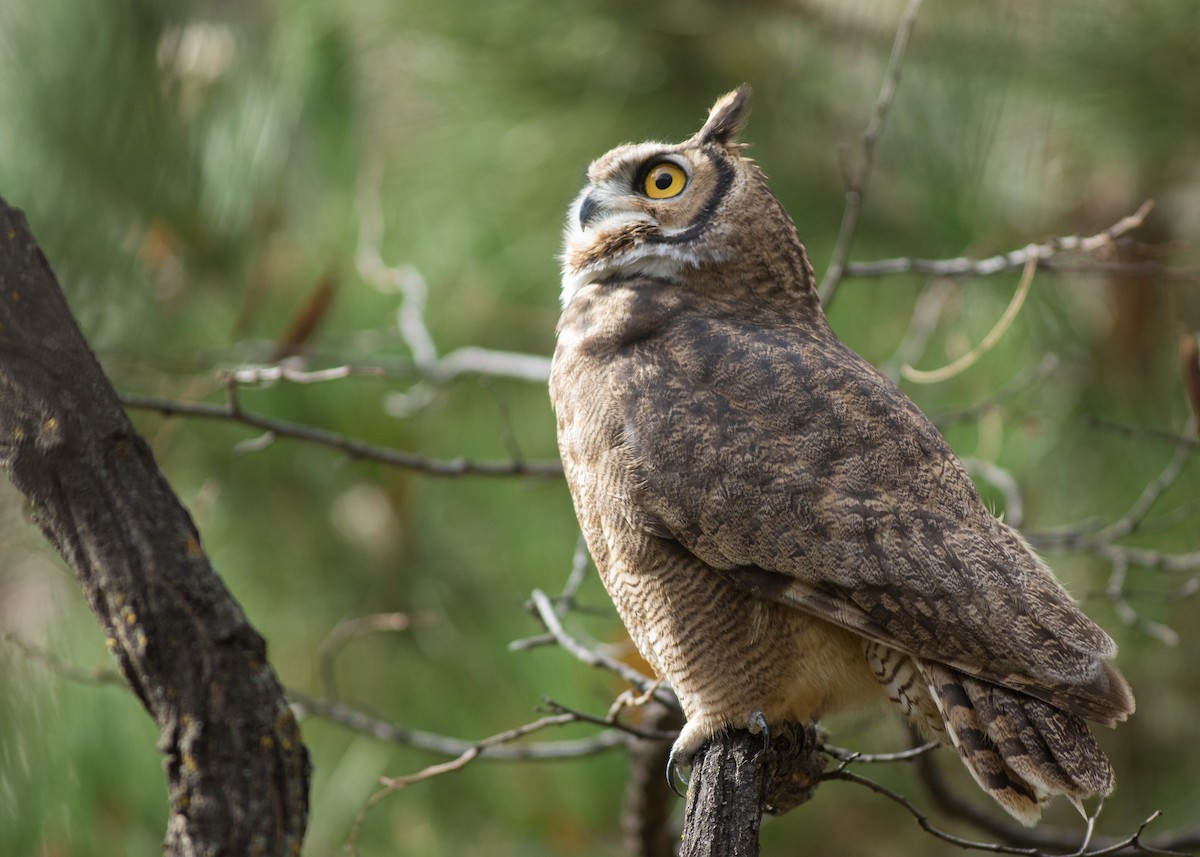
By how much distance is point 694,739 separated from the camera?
2.05 metres

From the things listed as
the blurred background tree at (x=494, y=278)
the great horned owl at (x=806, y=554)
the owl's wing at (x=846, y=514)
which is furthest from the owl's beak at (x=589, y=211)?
the blurred background tree at (x=494, y=278)

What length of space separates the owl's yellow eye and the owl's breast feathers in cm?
31

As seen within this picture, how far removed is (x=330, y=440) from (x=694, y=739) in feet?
2.76

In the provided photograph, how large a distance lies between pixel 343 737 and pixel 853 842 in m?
1.51

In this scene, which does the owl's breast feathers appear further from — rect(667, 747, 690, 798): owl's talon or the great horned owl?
rect(667, 747, 690, 798): owl's talon

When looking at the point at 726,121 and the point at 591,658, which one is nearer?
the point at 591,658

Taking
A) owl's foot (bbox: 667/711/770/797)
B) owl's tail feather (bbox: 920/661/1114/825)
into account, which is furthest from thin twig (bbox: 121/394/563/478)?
owl's tail feather (bbox: 920/661/1114/825)

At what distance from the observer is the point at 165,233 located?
328 centimetres

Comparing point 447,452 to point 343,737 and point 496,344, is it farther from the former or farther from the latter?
point 343,737

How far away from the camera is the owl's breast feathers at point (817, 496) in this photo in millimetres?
1857

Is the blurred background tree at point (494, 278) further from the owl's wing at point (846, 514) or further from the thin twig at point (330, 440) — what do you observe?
the owl's wing at point (846, 514)

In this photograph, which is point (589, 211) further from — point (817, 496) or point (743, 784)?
point (743, 784)

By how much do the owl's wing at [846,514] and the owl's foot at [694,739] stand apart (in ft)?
0.71

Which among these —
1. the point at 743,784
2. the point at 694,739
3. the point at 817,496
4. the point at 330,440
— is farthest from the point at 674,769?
the point at 330,440
